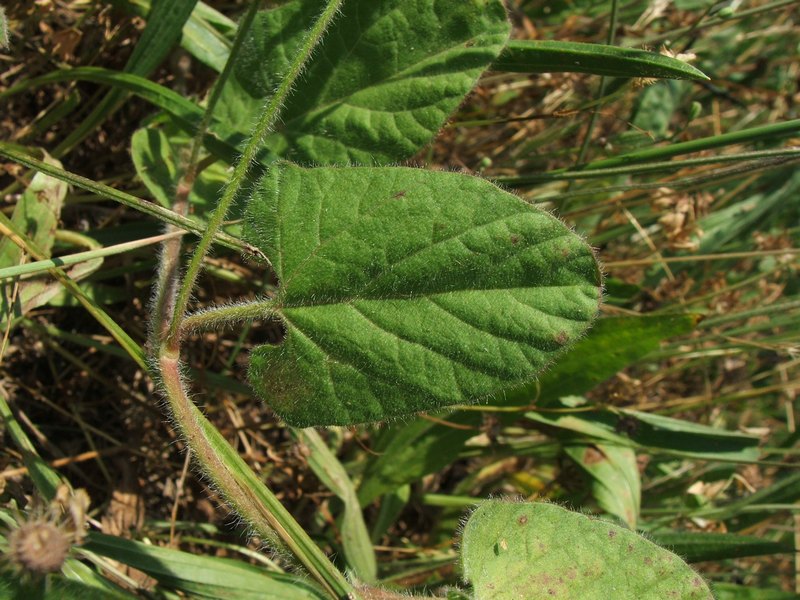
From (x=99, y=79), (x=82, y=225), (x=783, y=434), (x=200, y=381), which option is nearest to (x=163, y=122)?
(x=99, y=79)

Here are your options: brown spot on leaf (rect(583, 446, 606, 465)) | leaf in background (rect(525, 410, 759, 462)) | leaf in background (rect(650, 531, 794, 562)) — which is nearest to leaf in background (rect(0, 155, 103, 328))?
leaf in background (rect(525, 410, 759, 462))

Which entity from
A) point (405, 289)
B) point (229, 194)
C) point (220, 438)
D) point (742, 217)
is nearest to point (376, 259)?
point (405, 289)

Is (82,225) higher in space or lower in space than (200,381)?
higher

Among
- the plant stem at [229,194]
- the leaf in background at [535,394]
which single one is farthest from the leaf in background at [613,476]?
the plant stem at [229,194]

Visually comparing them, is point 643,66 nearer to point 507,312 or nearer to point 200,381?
point 507,312

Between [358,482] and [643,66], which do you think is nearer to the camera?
[643,66]
